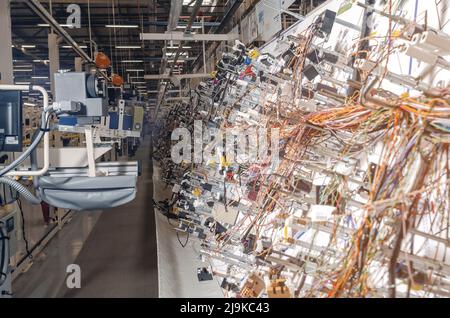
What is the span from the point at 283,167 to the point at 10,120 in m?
1.61

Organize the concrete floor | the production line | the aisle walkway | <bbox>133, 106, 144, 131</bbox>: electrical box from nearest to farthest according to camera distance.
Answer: the production line
<bbox>133, 106, 144, 131</bbox>: electrical box
the concrete floor
the aisle walkway

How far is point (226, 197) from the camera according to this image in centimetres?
304

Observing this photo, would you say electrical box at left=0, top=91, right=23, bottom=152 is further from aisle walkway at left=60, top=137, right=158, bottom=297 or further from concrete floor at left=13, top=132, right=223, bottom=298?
aisle walkway at left=60, top=137, right=158, bottom=297

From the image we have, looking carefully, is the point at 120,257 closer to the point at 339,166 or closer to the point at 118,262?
the point at 118,262

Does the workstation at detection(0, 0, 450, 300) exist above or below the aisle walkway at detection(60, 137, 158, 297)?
above

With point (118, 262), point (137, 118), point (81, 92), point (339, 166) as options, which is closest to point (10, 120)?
point (81, 92)

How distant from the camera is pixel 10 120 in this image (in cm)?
230

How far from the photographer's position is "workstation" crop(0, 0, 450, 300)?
1271 millimetres

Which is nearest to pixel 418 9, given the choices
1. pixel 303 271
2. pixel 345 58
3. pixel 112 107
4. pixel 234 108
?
pixel 345 58

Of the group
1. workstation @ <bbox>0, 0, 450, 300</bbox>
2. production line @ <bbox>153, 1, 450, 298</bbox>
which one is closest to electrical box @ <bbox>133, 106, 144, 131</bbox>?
workstation @ <bbox>0, 0, 450, 300</bbox>

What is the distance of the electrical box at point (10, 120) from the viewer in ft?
7.48

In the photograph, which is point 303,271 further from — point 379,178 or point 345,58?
point 345,58

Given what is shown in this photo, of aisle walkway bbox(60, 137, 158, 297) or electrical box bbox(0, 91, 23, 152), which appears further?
aisle walkway bbox(60, 137, 158, 297)

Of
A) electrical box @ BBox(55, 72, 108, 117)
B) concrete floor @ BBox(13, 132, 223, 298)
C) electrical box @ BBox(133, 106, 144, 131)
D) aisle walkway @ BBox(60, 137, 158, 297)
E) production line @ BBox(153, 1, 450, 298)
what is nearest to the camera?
production line @ BBox(153, 1, 450, 298)
